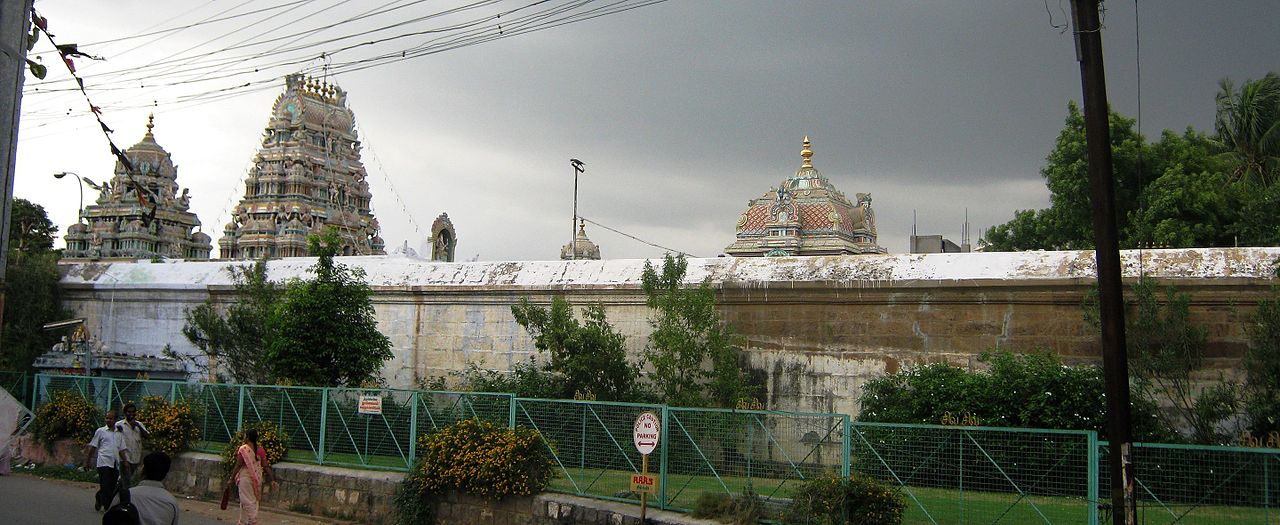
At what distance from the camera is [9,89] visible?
228 inches

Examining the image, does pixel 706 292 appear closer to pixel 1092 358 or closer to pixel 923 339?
pixel 923 339

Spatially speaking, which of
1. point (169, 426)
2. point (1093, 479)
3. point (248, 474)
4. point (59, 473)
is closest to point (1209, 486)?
point (1093, 479)

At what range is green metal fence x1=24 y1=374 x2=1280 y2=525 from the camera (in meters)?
9.95

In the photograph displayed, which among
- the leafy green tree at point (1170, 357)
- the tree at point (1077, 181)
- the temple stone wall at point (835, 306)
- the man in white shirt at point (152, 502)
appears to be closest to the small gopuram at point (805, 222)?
the tree at point (1077, 181)

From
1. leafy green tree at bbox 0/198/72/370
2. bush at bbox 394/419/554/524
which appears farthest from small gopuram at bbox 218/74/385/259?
bush at bbox 394/419/554/524

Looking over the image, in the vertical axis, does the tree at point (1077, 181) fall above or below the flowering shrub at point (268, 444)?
above

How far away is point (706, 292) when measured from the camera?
56.9 ft

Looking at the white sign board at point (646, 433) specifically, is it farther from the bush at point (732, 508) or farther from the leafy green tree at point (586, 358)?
the leafy green tree at point (586, 358)

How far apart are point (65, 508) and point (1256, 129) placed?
31144mm

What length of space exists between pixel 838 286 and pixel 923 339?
167 cm

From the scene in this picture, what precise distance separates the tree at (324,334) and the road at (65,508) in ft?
10.6

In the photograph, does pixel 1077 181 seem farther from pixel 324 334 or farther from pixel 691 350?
pixel 324 334

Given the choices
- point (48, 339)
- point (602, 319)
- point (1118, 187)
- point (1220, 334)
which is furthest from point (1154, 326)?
point (48, 339)

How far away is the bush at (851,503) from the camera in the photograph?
10648 millimetres
